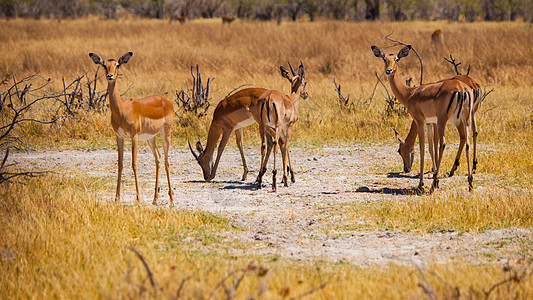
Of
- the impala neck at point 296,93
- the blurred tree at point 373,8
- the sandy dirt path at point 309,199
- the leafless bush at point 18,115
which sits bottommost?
the sandy dirt path at point 309,199

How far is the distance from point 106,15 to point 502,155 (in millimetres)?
43548

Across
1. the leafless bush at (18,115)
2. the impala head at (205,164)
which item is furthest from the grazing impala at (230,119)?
the leafless bush at (18,115)

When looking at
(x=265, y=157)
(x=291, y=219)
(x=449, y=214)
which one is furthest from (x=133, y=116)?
(x=449, y=214)

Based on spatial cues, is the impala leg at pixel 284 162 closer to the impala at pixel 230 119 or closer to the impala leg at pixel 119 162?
the impala at pixel 230 119

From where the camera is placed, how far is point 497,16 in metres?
48.1

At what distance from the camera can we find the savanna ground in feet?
14.9

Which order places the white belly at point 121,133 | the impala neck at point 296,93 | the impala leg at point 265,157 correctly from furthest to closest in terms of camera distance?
the impala neck at point 296,93 → the impala leg at point 265,157 → the white belly at point 121,133

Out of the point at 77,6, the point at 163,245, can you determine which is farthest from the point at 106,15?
the point at 163,245

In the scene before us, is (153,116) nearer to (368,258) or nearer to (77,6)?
(368,258)

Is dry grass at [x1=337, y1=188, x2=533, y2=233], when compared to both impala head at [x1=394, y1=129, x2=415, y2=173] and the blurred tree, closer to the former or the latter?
impala head at [x1=394, y1=129, x2=415, y2=173]

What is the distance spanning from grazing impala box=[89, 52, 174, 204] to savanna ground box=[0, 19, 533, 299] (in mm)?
701

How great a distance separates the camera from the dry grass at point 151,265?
14.2ft

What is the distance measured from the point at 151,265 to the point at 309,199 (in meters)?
3.31

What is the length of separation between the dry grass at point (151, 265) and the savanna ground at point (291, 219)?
0.02 metres
